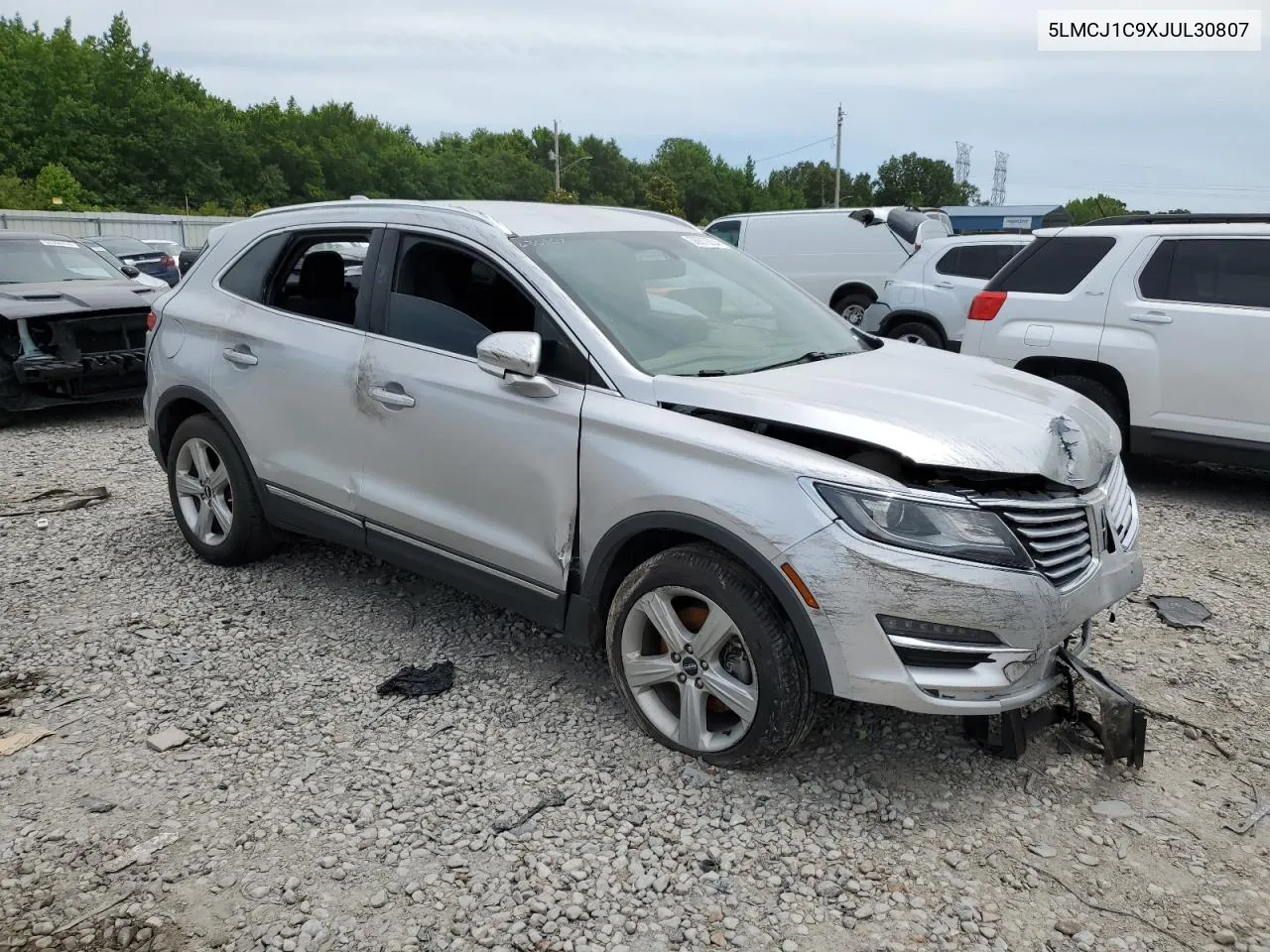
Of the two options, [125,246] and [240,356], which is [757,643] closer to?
[240,356]

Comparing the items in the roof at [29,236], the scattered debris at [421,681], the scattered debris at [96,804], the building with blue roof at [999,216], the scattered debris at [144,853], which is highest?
the building with blue roof at [999,216]

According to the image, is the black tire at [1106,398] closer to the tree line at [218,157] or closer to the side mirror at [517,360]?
the side mirror at [517,360]

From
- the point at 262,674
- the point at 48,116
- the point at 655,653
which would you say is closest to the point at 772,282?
the point at 655,653

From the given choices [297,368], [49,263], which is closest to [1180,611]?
[297,368]

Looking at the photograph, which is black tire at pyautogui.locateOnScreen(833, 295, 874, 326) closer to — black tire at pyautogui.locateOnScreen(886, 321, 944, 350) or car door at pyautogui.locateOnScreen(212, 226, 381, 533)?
black tire at pyautogui.locateOnScreen(886, 321, 944, 350)

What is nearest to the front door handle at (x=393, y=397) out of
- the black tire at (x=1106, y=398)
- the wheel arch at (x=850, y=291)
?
the black tire at (x=1106, y=398)

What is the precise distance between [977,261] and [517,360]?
9745 millimetres

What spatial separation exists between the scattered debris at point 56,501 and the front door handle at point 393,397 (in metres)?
3.24

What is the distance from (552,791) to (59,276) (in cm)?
815

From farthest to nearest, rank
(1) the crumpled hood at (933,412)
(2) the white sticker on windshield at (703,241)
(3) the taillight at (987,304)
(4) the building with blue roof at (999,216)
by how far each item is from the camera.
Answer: (4) the building with blue roof at (999,216) < (3) the taillight at (987,304) < (2) the white sticker on windshield at (703,241) < (1) the crumpled hood at (933,412)

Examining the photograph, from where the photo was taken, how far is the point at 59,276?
9.15 m

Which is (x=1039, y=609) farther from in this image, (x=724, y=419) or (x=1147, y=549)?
(x=1147, y=549)

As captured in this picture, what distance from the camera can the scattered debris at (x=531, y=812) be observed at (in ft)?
10.2

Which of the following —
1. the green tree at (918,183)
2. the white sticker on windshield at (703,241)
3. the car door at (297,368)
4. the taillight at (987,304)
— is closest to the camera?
the car door at (297,368)
